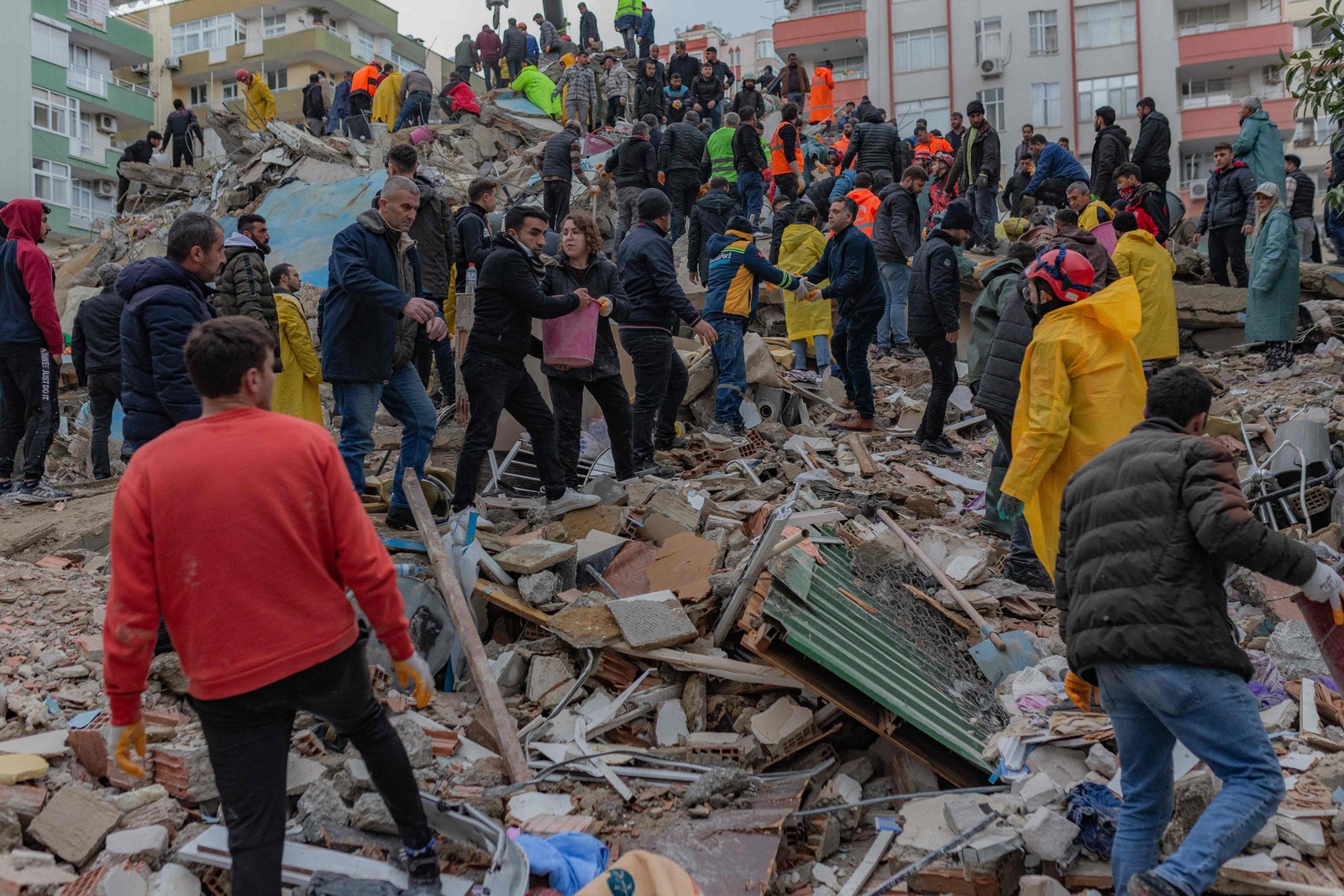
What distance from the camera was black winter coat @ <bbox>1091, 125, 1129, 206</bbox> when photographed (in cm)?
1304

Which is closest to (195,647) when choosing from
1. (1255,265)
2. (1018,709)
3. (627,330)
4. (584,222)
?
(1018,709)

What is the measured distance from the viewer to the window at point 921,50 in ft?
122

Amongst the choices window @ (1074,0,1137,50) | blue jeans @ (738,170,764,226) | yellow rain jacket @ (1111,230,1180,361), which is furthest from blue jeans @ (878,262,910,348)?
window @ (1074,0,1137,50)

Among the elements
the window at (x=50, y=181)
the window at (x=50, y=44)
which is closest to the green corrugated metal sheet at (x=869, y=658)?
the window at (x=50, y=181)

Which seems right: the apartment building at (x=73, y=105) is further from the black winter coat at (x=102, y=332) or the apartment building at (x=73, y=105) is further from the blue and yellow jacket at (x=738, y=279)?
the blue and yellow jacket at (x=738, y=279)

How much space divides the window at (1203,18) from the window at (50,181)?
3899cm

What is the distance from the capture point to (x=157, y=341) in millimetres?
4750

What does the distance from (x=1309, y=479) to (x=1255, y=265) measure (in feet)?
13.9

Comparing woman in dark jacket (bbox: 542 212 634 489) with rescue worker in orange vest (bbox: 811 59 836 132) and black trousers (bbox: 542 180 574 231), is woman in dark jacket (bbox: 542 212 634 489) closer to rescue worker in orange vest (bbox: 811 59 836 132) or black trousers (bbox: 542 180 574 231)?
black trousers (bbox: 542 180 574 231)

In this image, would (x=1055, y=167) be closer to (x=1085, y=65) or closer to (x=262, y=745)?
(x=262, y=745)

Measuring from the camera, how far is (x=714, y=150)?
14000mm

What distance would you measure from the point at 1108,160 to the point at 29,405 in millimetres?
11946

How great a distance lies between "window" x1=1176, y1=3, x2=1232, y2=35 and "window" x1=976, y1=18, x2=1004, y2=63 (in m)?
6.74

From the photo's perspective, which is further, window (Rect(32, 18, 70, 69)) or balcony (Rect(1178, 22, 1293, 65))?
window (Rect(32, 18, 70, 69))
